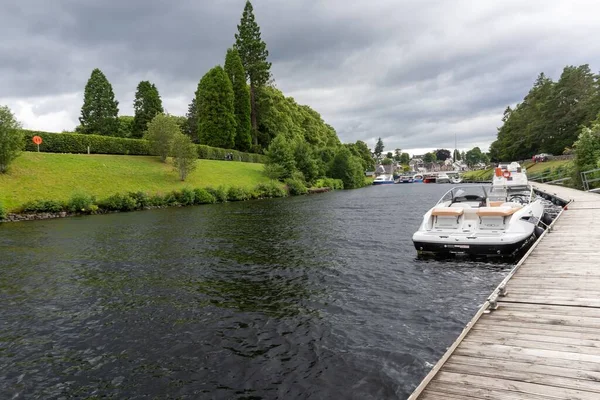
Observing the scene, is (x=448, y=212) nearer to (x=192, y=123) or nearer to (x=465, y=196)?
(x=465, y=196)

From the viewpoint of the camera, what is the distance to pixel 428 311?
8898 mm

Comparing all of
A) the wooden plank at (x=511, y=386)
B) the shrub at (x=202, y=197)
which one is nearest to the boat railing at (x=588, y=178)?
the wooden plank at (x=511, y=386)

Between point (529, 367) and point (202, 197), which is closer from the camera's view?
point (529, 367)

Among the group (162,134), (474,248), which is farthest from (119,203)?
(474,248)

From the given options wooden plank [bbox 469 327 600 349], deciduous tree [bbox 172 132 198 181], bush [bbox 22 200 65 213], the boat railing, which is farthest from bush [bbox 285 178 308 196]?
wooden plank [bbox 469 327 600 349]

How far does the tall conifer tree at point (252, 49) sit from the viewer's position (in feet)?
267

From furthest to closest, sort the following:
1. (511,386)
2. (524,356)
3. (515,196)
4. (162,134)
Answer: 1. (162,134)
2. (515,196)
3. (524,356)
4. (511,386)

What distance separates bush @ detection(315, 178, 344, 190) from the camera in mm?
75250

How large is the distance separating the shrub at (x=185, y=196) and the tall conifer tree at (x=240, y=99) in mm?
34960

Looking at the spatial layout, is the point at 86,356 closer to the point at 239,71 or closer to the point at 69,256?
the point at 69,256

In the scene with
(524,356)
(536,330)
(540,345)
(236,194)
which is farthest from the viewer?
(236,194)

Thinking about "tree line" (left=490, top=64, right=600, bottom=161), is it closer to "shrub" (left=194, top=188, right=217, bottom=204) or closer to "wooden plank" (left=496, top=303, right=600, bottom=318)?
"shrub" (left=194, top=188, right=217, bottom=204)

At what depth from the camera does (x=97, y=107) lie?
67188 mm

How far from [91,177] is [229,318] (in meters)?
38.9
